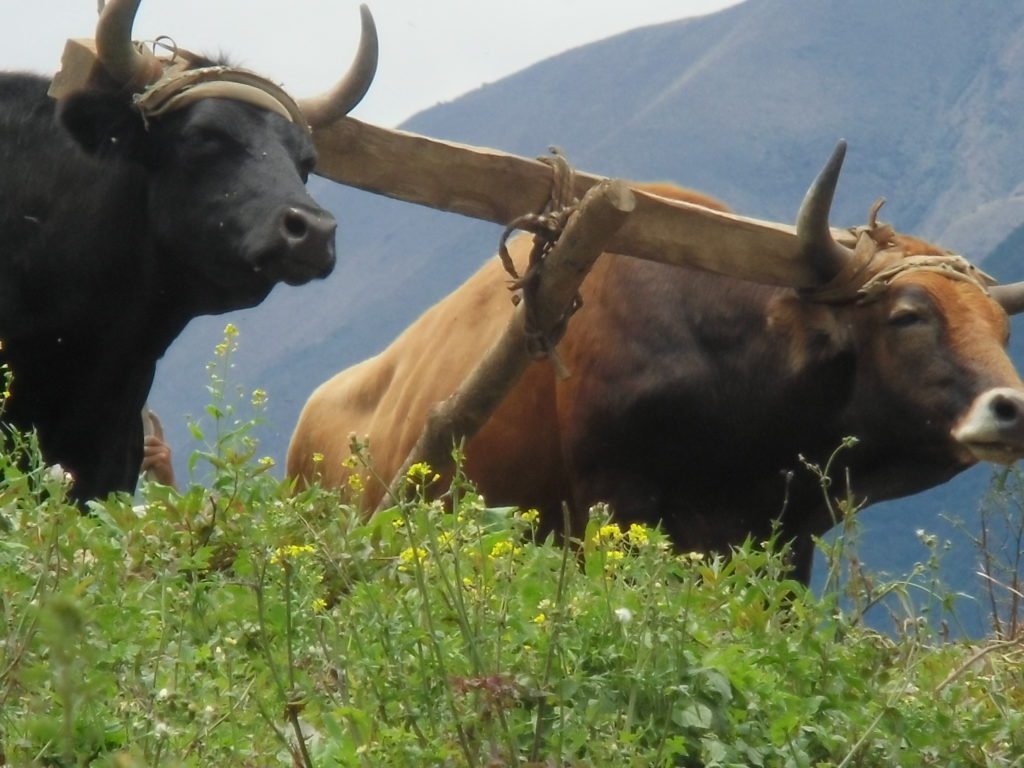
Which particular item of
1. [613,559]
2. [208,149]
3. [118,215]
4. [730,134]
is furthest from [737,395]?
[730,134]

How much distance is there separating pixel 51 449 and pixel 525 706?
11.7ft

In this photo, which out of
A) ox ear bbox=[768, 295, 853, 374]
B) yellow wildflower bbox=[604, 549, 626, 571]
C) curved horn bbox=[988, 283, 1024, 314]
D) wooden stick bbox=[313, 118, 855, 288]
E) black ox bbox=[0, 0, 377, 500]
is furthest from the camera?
curved horn bbox=[988, 283, 1024, 314]

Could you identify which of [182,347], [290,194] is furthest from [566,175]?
[182,347]

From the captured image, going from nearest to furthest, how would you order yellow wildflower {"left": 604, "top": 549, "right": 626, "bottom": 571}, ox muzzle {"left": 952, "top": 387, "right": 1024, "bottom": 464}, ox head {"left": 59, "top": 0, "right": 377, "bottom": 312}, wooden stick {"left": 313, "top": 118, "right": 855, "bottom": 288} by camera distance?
yellow wildflower {"left": 604, "top": 549, "right": 626, "bottom": 571} → wooden stick {"left": 313, "top": 118, "right": 855, "bottom": 288} → ox head {"left": 59, "top": 0, "right": 377, "bottom": 312} → ox muzzle {"left": 952, "top": 387, "right": 1024, "bottom": 464}

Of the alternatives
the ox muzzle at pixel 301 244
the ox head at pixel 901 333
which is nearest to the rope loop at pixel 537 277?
the ox muzzle at pixel 301 244

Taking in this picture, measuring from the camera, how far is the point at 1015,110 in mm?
41844

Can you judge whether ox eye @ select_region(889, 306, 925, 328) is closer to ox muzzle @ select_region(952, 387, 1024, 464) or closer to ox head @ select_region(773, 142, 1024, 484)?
ox head @ select_region(773, 142, 1024, 484)

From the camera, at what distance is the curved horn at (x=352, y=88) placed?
587cm

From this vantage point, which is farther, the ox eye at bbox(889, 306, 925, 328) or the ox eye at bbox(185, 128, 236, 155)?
the ox eye at bbox(889, 306, 925, 328)

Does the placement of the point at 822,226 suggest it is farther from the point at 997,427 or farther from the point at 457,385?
the point at 457,385

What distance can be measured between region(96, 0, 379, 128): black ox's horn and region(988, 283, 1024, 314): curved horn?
8.70 feet

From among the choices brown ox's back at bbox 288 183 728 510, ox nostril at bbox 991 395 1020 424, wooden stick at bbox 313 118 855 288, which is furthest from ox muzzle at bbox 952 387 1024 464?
brown ox's back at bbox 288 183 728 510

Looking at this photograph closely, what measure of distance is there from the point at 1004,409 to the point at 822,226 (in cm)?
93

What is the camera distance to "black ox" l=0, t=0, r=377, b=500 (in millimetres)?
5824
